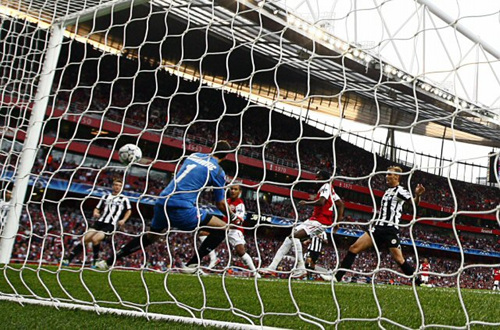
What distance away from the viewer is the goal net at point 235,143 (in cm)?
401

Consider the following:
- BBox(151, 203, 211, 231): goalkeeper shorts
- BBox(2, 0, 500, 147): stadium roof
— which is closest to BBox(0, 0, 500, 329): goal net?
BBox(2, 0, 500, 147): stadium roof

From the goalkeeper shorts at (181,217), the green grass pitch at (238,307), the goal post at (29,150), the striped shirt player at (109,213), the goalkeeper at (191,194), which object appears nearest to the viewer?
the green grass pitch at (238,307)

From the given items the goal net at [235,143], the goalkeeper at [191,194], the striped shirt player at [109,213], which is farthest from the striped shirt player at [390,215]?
the striped shirt player at [109,213]

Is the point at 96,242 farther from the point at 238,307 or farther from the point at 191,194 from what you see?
the point at 238,307

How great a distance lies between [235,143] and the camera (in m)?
20.2

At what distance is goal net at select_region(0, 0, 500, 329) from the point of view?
4.01 m

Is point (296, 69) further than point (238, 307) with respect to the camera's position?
Yes

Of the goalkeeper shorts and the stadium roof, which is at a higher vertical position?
the stadium roof

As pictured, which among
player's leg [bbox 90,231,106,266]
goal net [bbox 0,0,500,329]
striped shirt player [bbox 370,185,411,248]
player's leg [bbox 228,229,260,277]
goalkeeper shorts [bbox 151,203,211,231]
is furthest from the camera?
player's leg [bbox 90,231,106,266]

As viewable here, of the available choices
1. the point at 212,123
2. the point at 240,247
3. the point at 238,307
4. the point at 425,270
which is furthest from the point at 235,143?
the point at 238,307

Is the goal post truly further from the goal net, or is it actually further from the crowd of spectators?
the crowd of spectators

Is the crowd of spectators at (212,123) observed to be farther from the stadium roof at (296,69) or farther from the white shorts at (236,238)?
the white shorts at (236,238)

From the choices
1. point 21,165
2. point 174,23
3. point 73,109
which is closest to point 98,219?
point 21,165

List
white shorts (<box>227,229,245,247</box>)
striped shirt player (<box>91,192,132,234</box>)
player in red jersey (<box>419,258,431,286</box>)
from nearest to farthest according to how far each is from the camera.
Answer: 1. white shorts (<box>227,229,245,247</box>)
2. striped shirt player (<box>91,192,132,234</box>)
3. player in red jersey (<box>419,258,431,286</box>)
